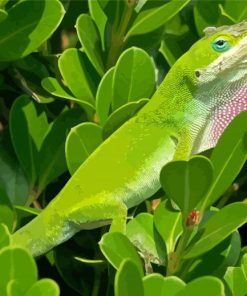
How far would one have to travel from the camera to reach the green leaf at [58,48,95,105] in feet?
5.41

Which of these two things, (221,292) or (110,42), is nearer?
(221,292)

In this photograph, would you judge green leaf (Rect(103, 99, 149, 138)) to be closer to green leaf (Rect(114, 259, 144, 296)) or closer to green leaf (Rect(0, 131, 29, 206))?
green leaf (Rect(0, 131, 29, 206))

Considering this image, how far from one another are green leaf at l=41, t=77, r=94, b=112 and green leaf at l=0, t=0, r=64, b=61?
0.08 meters

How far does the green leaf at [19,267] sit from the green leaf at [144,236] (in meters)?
0.38

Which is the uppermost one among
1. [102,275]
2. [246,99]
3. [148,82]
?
[148,82]

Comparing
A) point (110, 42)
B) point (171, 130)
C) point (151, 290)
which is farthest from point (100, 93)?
point (151, 290)

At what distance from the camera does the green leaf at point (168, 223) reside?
4.79ft

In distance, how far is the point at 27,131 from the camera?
1.69 metres

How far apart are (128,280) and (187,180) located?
0.79 ft

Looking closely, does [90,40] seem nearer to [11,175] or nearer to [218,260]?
[11,175]

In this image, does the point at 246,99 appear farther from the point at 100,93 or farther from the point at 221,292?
the point at 221,292

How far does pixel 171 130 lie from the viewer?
187cm

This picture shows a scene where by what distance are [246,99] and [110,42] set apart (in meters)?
0.36

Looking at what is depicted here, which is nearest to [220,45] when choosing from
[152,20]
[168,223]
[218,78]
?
[218,78]
